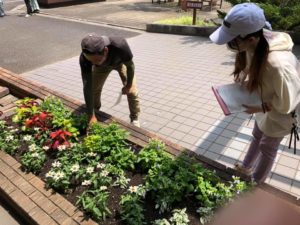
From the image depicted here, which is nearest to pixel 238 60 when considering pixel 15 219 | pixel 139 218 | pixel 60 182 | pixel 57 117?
pixel 139 218

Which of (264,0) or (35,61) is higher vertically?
(264,0)

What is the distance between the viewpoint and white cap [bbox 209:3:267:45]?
1.99 meters

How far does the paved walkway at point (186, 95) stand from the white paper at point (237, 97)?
52.2 inches

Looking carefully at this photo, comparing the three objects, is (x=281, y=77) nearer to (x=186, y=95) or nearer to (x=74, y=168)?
(x=74, y=168)

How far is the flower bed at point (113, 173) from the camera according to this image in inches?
87.7

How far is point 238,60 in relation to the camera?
96.4 inches

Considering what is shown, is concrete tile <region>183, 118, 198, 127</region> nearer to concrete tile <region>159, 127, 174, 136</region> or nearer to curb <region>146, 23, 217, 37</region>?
concrete tile <region>159, 127, 174, 136</region>

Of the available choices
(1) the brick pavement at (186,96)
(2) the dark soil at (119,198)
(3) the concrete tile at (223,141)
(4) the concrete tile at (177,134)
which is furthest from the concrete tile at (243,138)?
(2) the dark soil at (119,198)

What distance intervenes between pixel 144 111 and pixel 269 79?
2907mm

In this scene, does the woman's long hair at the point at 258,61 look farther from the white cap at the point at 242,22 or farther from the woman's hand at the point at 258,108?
the woman's hand at the point at 258,108

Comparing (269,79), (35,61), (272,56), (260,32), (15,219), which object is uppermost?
(260,32)

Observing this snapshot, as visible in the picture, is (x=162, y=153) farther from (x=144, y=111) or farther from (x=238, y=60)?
(x=144, y=111)

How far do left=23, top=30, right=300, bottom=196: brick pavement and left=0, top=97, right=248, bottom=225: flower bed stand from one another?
51.4 inches

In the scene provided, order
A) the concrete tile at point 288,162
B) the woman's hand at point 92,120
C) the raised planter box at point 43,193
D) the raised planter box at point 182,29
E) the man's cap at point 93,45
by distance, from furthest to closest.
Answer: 1. the raised planter box at point 182,29
2. the concrete tile at point 288,162
3. the woman's hand at point 92,120
4. the man's cap at point 93,45
5. the raised planter box at point 43,193
